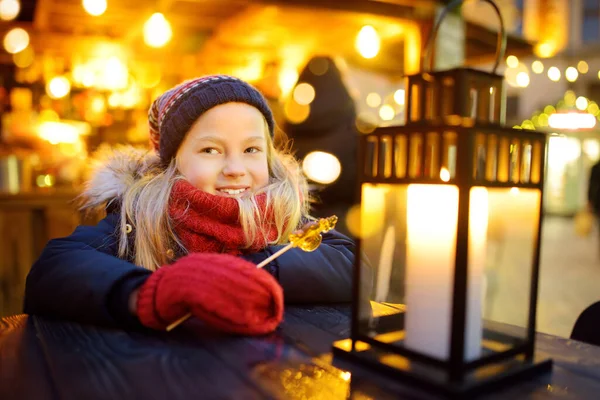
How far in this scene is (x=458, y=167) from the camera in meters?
0.59

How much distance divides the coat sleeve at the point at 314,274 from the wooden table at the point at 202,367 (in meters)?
0.19

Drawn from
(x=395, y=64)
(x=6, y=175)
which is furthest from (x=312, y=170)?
(x=395, y=64)

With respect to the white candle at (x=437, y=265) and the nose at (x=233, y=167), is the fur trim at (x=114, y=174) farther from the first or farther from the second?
the white candle at (x=437, y=265)

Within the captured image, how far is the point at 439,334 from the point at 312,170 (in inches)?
72.3

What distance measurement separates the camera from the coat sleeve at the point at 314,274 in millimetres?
1098

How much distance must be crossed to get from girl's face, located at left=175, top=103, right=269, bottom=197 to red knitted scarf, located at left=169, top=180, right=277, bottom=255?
0.06 m

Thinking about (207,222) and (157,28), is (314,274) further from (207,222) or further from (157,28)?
(157,28)

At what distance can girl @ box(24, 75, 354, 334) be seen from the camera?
877mm

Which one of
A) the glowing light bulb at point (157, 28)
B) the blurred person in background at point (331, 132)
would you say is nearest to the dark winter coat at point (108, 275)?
the blurred person in background at point (331, 132)

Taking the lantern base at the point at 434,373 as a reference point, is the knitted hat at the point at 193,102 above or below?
above

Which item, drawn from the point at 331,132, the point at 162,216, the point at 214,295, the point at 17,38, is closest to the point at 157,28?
the point at 17,38

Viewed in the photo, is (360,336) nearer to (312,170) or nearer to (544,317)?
(312,170)

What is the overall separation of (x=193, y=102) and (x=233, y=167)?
21 centimetres

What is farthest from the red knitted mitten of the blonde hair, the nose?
the nose
